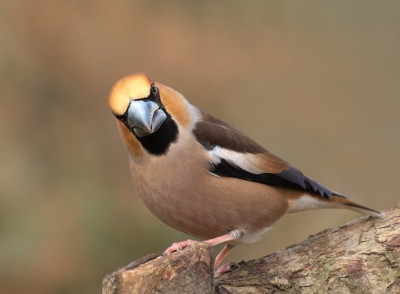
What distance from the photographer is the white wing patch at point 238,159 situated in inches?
120

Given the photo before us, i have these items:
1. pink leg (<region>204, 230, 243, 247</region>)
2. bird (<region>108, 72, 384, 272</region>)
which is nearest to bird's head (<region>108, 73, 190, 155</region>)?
bird (<region>108, 72, 384, 272</region>)

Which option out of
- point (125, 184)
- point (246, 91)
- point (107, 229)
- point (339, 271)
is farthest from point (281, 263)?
point (246, 91)

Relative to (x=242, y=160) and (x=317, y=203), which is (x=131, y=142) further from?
(x=317, y=203)

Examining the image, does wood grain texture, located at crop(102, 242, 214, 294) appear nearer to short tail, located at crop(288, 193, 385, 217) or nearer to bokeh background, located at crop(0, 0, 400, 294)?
short tail, located at crop(288, 193, 385, 217)

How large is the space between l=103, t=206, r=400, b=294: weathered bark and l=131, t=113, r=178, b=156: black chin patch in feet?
2.58

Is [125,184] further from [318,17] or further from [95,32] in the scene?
[318,17]

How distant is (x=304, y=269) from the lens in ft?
9.07

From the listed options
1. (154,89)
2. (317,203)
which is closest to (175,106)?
(154,89)

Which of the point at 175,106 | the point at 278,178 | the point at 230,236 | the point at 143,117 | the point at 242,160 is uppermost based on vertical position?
the point at 175,106

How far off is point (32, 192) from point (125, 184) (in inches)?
39.8

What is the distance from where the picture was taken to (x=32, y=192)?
5.61m

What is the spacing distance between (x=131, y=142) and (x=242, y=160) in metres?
0.68

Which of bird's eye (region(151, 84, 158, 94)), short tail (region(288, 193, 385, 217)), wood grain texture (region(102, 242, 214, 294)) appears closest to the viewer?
wood grain texture (region(102, 242, 214, 294))

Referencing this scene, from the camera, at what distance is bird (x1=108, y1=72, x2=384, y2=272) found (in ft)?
9.15
